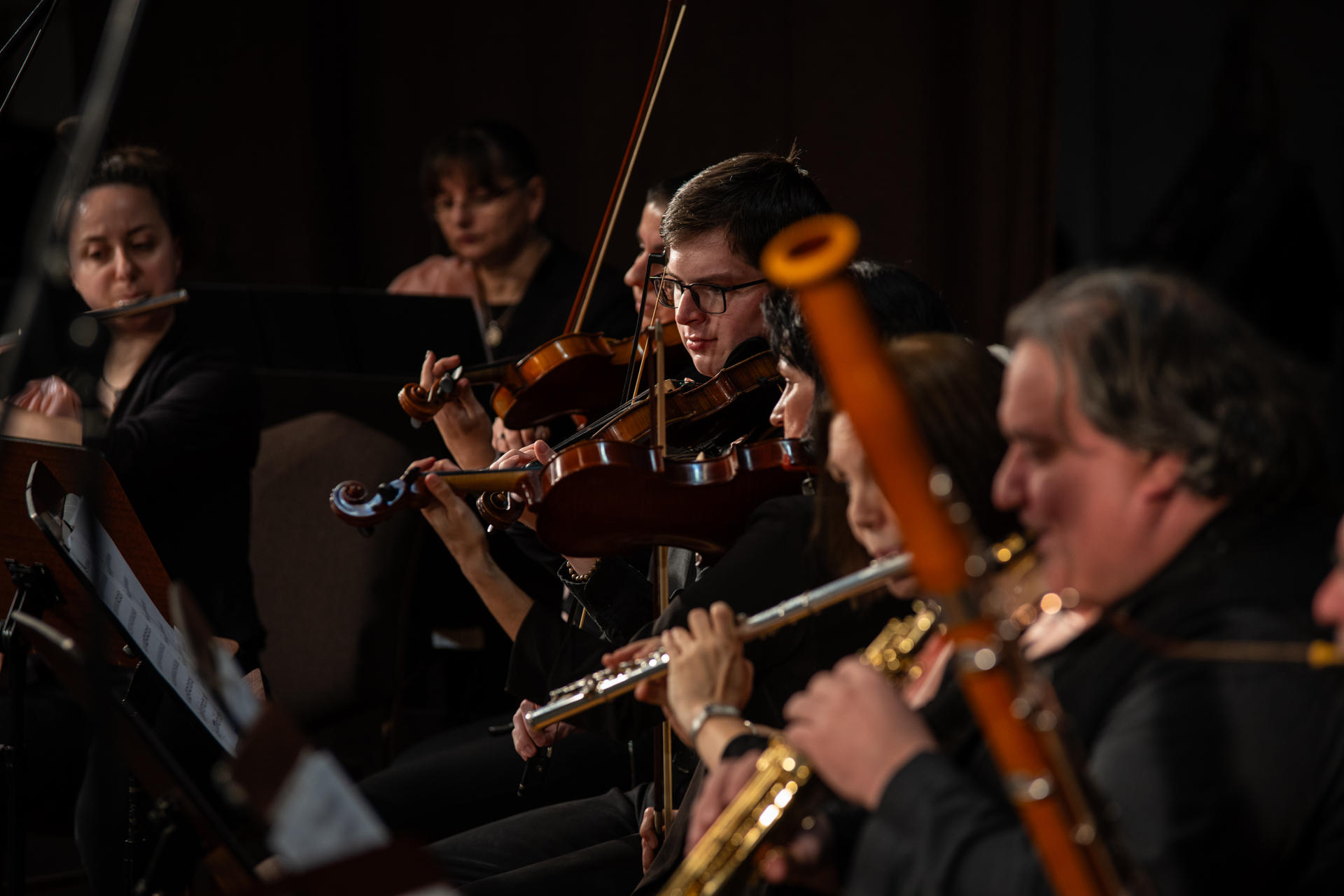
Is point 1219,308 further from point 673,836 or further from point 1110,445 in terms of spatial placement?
point 673,836

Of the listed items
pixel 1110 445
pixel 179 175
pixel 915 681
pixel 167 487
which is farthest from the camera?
pixel 179 175

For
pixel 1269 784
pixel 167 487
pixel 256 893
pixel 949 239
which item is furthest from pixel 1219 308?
pixel 949 239

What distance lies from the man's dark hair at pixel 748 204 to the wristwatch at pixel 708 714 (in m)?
0.79

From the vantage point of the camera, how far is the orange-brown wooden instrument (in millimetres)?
660

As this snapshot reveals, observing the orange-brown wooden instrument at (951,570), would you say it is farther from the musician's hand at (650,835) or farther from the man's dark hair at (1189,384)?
the musician's hand at (650,835)

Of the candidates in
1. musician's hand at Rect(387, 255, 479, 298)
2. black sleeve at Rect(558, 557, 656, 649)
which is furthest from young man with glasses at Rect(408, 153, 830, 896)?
musician's hand at Rect(387, 255, 479, 298)

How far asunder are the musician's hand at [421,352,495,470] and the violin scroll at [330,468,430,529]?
1.47 feet

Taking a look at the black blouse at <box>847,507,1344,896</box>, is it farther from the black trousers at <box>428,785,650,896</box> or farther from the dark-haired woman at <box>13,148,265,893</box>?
the dark-haired woman at <box>13,148,265,893</box>

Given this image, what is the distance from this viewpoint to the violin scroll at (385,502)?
171 centimetres

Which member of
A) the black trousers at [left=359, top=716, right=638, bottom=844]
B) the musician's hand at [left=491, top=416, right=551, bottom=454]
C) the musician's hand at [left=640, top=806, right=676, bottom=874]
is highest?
A: the musician's hand at [left=491, top=416, right=551, bottom=454]

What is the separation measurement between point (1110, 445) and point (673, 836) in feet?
2.25

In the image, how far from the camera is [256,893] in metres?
0.74

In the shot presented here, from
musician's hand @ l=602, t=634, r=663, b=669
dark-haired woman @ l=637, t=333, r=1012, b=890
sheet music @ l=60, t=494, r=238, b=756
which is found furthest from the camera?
sheet music @ l=60, t=494, r=238, b=756

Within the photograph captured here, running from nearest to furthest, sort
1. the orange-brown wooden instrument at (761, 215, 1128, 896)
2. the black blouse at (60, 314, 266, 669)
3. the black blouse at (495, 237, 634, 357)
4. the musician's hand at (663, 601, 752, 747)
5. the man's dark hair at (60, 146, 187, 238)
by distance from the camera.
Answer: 1. the orange-brown wooden instrument at (761, 215, 1128, 896)
2. the musician's hand at (663, 601, 752, 747)
3. the black blouse at (60, 314, 266, 669)
4. the man's dark hair at (60, 146, 187, 238)
5. the black blouse at (495, 237, 634, 357)
